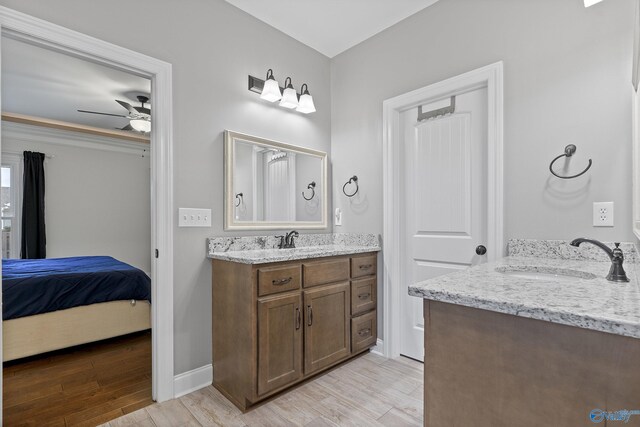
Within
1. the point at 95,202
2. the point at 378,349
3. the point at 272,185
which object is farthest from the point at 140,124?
the point at 378,349

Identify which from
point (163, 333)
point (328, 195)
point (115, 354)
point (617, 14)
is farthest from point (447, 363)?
point (115, 354)

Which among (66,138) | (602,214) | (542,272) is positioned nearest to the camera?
(542,272)

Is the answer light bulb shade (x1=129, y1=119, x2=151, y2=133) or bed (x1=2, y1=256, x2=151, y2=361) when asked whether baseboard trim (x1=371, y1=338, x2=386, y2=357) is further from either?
light bulb shade (x1=129, y1=119, x2=151, y2=133)

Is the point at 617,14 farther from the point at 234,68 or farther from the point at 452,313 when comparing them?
the point at 234,68

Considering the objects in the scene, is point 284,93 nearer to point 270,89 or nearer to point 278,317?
point 270,89

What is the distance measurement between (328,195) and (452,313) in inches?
84.6

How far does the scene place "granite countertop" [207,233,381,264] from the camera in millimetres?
1933

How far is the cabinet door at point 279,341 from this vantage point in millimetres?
1818

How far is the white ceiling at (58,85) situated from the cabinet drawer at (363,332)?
316 centimetres

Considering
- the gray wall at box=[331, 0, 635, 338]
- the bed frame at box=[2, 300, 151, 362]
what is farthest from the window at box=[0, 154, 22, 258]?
the gray wall at box=[331, 0, 635, 338]

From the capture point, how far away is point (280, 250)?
2316 mm

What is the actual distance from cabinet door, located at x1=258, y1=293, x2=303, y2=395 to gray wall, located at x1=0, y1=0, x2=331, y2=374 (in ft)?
1.81

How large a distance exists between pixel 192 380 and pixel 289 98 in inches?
84.6

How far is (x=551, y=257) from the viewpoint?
177 centimetres
